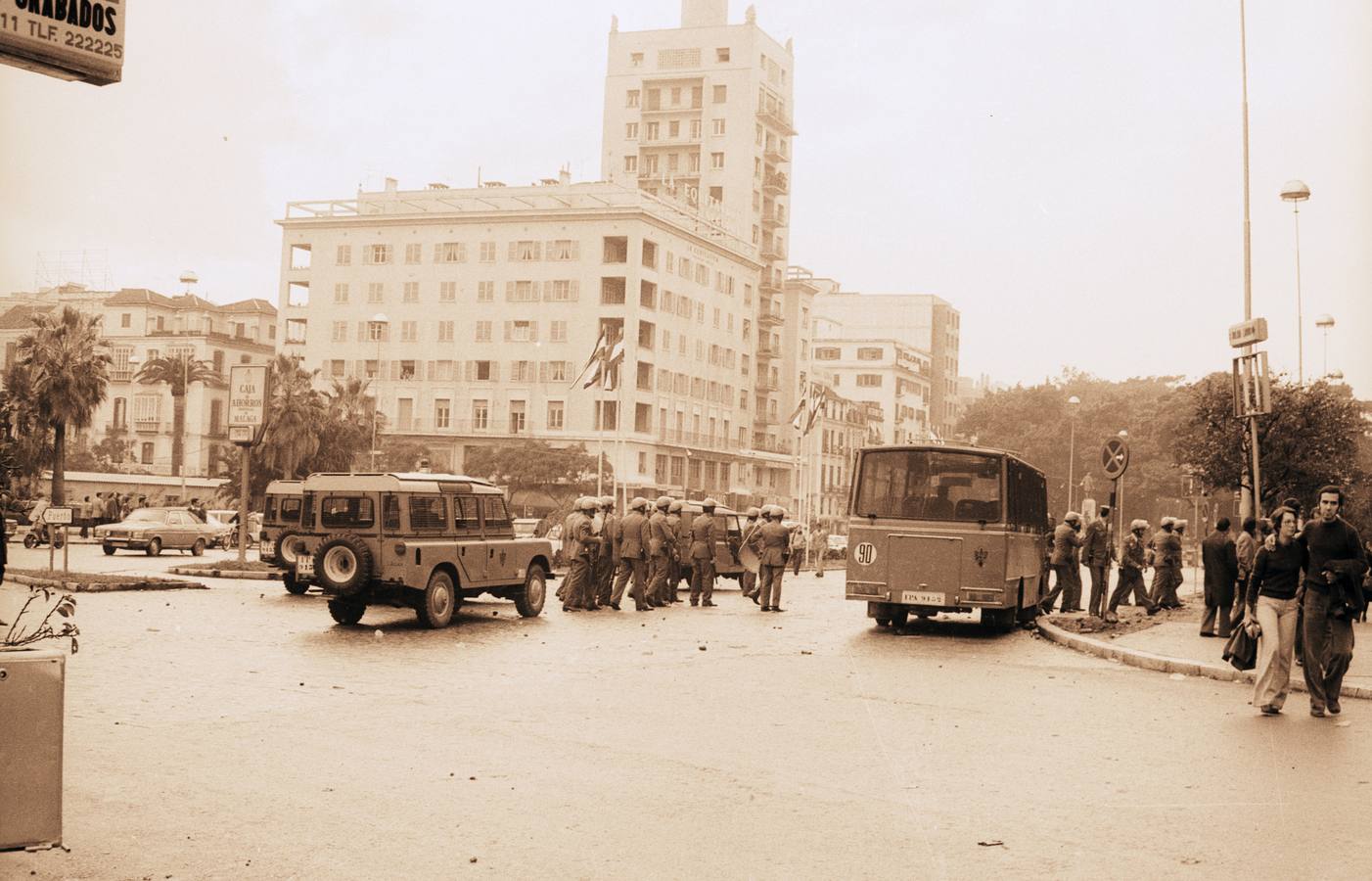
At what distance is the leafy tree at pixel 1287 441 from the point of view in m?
31.2

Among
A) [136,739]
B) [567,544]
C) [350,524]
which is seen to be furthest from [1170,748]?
[567,544]

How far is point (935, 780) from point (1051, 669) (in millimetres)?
8305

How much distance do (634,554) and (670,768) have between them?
1557 cm

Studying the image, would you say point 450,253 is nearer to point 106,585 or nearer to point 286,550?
point 106,585

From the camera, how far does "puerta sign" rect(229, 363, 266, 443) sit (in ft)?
110

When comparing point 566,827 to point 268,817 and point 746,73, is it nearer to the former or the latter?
point 268,817

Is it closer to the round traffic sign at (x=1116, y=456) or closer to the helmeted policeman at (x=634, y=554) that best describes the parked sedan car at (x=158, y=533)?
the helmeted policeman at (x=634, y=554)

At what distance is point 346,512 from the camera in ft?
66.9

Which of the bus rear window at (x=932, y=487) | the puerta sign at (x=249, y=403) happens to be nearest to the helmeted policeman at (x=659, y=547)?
the bus rear window at (x=932, y=487)

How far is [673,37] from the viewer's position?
374 feet

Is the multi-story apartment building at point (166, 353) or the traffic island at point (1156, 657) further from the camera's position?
the multi-story apartment building at point (166, 353)

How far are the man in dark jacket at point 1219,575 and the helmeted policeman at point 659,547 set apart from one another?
9.31 meters

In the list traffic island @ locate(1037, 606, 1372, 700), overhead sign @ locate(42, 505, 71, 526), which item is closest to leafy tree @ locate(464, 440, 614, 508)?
overhead sign @ locate(42, 505, 71, 526)

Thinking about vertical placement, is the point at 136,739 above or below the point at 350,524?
below
